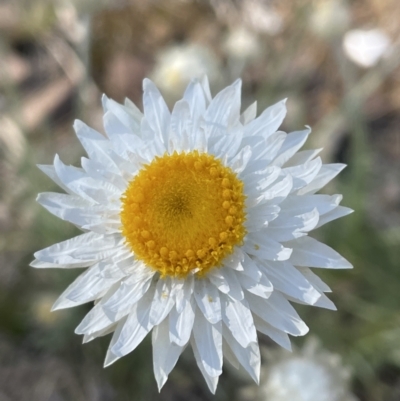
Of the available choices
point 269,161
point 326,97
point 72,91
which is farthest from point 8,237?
point 326,97

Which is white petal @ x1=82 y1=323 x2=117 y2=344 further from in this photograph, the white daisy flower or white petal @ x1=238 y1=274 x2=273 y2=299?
white petal @ x1=238 y1=274 x2=273 y2=299

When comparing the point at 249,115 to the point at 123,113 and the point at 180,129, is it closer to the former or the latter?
the point at 180,129

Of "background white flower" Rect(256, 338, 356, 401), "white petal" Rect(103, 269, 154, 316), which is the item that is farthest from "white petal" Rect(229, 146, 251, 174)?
"background white flower" Rect(256, 338, 356, 401)

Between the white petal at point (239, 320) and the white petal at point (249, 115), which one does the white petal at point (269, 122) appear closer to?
the white petal at point (249, 115)

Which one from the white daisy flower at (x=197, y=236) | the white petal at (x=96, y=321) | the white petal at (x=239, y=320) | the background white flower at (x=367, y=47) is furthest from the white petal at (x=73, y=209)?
the background white flower at (x=367, y=47)

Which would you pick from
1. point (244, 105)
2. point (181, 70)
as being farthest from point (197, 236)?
point (244, 105)

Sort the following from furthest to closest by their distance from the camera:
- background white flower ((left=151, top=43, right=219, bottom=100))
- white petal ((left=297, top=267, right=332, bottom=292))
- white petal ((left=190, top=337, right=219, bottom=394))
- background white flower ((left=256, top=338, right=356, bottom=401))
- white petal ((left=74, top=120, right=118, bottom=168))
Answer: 1. background white flower ((left=151, top=43, right=219, bottom=100))
2. background white flower ((left=256, top=338, right=356, bottom=401))
3. white petal ((left=74, top=120, right=118, bottom=168))
4. white petal ((left=297, top=267, right=332, bottom=292))
5. white petal ((left=190, top=337, right=219, bottom=394))

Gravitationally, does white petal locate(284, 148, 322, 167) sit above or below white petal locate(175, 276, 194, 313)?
above
